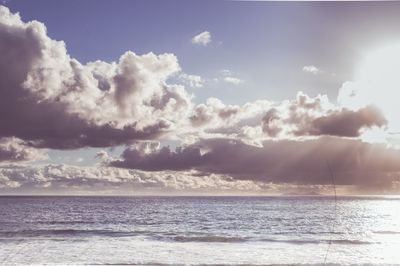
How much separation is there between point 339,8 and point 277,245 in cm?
736

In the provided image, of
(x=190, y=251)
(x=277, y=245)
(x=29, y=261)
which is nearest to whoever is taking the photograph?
(x=29, y=261)

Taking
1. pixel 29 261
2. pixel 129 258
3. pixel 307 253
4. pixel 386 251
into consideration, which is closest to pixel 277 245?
pixel 307 253

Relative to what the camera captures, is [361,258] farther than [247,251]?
No

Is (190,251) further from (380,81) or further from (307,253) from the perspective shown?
(380,81)

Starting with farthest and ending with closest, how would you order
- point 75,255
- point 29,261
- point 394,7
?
1. point 75,255
2. point 29,261
3. point 394,7

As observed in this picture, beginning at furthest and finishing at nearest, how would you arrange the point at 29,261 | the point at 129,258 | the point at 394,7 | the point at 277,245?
the point at 277,245
the point at 129,258
the point at 29,261
the point at 394,7

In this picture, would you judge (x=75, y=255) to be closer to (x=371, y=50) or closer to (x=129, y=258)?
(x=129, y=258)

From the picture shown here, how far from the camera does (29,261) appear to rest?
349 inches

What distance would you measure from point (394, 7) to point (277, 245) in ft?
25.0

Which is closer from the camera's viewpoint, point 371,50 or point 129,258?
point 371,50

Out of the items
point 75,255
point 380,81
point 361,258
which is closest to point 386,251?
point 361,258

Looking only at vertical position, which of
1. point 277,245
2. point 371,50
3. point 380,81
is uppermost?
point 371,50

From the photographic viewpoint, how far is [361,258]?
395 inches

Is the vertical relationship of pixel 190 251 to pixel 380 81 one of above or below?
below
